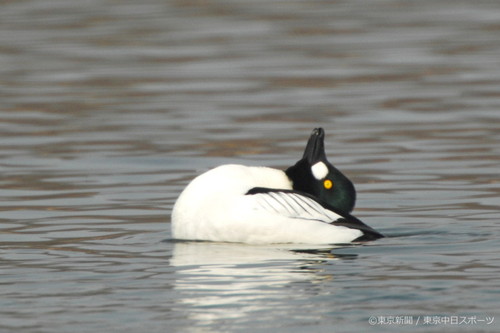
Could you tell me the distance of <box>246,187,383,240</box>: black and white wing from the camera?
32.4 ft

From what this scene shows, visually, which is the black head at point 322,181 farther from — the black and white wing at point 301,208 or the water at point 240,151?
the water at point 240,151

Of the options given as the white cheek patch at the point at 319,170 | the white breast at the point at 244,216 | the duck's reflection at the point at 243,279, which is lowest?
the duck's reflection at the point at 243,279

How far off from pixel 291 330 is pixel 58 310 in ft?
4.64

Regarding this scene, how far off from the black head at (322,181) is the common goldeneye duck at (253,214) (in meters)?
0.16

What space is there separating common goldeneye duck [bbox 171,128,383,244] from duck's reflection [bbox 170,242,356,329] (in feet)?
0.36

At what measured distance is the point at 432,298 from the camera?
7910 millimetres

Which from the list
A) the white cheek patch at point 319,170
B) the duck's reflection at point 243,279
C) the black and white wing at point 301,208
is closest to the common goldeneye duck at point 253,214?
the black and white wing at point 301,208

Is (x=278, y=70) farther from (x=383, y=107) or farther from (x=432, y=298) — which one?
(x=432, y=298)

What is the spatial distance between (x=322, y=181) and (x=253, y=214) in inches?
31.8

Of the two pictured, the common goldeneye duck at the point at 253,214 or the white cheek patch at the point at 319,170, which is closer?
the common goldeneye duck at the point at 253,214

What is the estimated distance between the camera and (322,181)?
409 inches

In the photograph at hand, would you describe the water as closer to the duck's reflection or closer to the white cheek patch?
the duck's reflection

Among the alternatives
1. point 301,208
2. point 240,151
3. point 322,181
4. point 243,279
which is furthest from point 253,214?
point 240,151

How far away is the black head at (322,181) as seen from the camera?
10344mm
